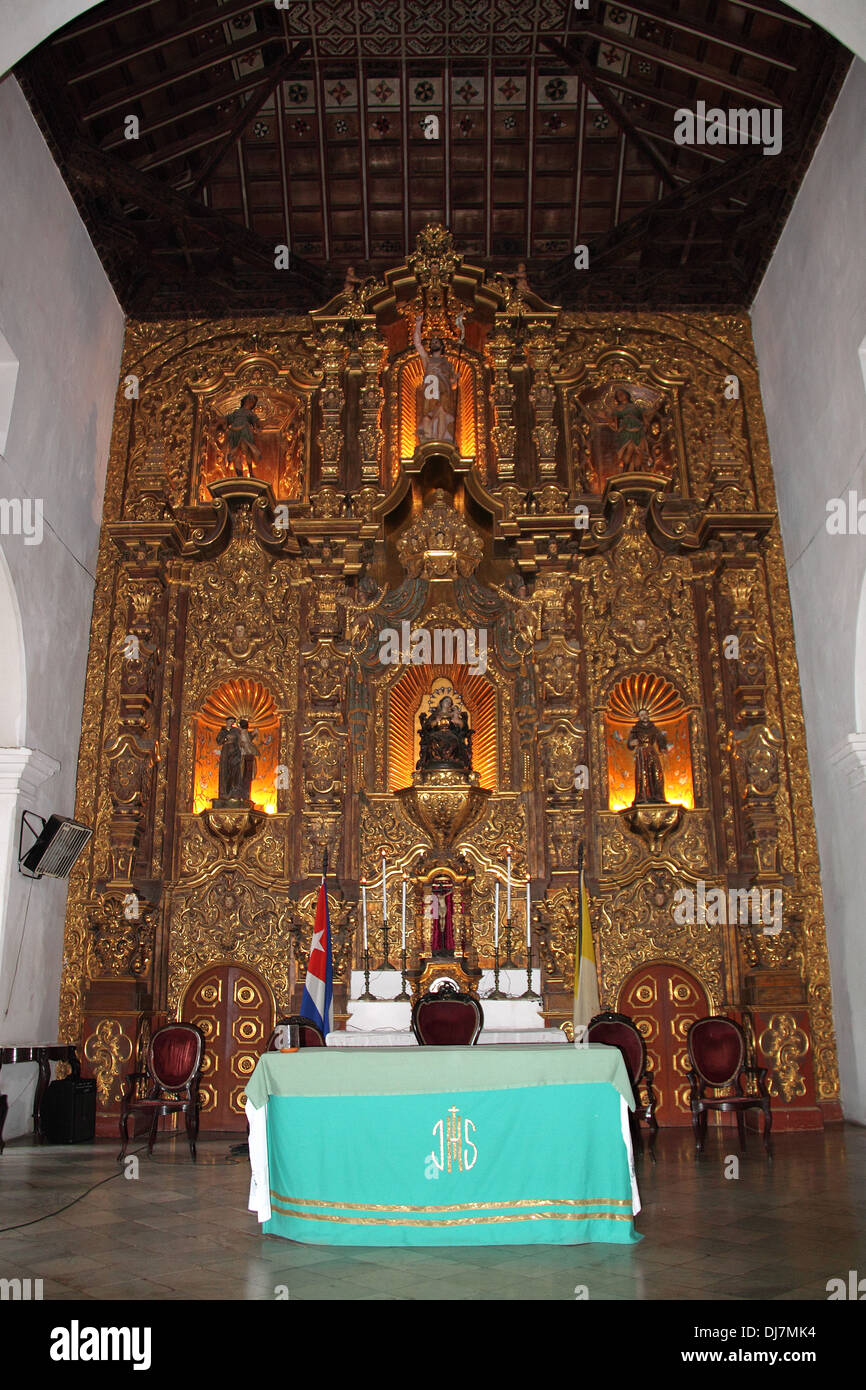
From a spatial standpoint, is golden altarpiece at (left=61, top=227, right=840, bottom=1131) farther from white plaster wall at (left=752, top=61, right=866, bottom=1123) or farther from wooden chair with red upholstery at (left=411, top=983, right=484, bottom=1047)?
wooden chair with red upholstery at (left=411, top=983, right=484, bottom=1047)

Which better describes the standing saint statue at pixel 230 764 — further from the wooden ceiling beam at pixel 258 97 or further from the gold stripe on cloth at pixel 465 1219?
the wooden ceiling beam at pixel 258 97

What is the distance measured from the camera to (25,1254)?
5.07 metres

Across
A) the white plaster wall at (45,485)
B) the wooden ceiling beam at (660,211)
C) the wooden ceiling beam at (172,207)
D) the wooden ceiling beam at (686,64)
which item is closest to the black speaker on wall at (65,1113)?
the white plaster wall at (45,485)

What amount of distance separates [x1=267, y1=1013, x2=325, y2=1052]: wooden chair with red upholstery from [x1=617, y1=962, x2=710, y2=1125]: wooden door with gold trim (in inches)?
154

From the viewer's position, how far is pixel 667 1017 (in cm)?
1154

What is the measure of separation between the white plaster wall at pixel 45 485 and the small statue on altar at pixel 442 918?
13.1ft

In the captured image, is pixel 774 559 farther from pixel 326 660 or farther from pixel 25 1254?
pixel 25 1254

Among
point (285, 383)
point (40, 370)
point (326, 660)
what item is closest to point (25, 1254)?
point (326, 660)

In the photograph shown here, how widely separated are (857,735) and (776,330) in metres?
5.57

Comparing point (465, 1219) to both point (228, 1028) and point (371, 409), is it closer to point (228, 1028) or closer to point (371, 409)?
point (228, 1028)

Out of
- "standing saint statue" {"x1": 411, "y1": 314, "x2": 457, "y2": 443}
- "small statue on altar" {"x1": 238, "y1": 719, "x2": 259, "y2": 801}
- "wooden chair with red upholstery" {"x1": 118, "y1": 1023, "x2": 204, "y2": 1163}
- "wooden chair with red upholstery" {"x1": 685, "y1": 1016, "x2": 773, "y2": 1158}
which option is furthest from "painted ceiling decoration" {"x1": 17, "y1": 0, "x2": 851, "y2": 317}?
"wooden chair with red upholstery" {"x1": 118, "y1": 1023, "x2": 204, "y2": 1163}

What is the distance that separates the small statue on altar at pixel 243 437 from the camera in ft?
44.9

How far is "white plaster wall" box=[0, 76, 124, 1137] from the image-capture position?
34.2 feet

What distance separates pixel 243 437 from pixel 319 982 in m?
7.35
